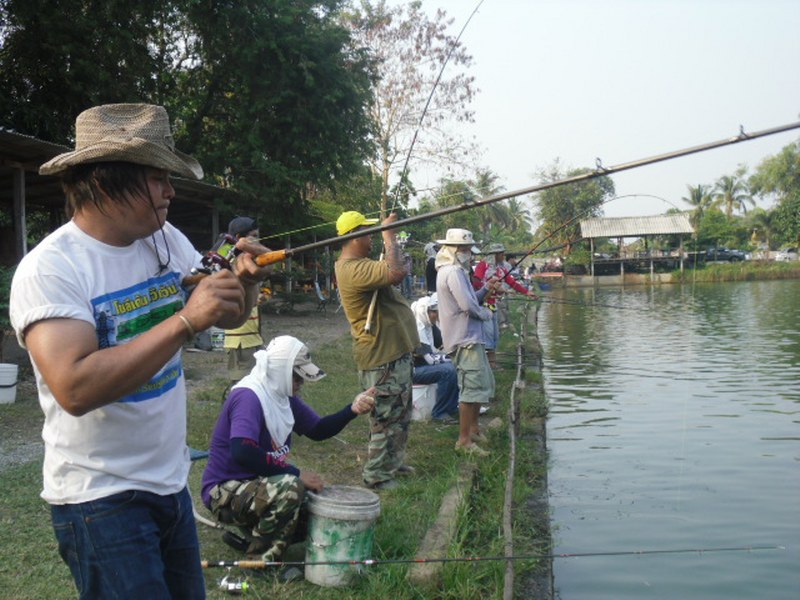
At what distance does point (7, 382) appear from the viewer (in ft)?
27.4

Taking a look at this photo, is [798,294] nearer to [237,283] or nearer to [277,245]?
[277,245]

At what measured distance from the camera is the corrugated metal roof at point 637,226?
35878 mm

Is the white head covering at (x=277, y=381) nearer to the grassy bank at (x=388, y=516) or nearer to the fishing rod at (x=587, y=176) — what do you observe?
the grassy bank at (x=388, y=516)

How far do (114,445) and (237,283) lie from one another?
19.9 inches

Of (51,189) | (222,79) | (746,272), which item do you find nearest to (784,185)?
(746,272)

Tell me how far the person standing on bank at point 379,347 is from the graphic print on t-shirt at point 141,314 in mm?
3408

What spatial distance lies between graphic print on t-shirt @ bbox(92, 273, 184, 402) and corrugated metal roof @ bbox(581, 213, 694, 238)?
33.0 metres

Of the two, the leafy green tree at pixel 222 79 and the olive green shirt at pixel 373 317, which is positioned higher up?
the leafy green tree at pixel 222 79

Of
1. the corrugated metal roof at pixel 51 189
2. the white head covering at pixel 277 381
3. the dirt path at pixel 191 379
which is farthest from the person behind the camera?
the corrugated metal roof at pixel 51 189

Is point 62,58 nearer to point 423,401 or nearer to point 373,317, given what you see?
point 423,401

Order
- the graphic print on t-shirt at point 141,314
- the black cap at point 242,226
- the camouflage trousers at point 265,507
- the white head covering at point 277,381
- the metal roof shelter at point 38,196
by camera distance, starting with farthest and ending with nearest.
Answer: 1. the metal roof shelter at point 38,196
2. the black cap at point 242,226
3. the white head covering at point 277,381
4. the camouflage trousers at point 265,507
5. the graphic print on t-shirt at point 141,314

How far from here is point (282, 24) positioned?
18234mm

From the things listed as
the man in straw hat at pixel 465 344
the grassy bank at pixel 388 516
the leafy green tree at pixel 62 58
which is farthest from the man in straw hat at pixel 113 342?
the leafy green tree at pixel 62 58

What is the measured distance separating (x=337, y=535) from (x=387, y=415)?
1755 mm
